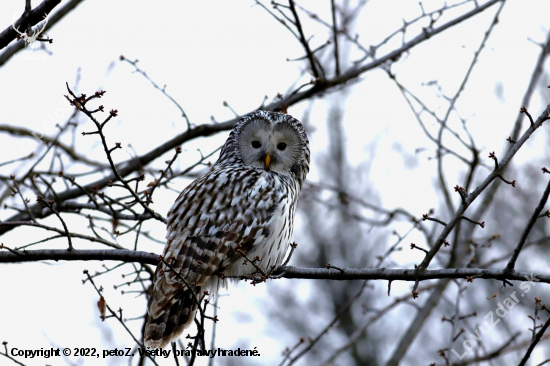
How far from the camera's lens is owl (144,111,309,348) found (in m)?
4.69

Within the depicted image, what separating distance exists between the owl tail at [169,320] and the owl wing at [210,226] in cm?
2

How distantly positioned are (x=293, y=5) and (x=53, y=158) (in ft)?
9.44

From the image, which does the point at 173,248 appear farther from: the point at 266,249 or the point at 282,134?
the point at 282,134

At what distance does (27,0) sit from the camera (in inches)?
139

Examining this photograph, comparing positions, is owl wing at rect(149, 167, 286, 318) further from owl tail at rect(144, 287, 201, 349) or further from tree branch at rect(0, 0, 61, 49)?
tree branch at rect(0, 0, 61, 49)

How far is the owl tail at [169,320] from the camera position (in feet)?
15.2

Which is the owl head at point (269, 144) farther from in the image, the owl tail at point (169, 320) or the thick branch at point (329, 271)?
the thick branch at point (329, 271)

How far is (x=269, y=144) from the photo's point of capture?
614 cm

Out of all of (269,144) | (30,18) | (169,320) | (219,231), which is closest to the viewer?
(30,18)

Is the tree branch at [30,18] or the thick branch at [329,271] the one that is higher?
the tree branch at [30,18]

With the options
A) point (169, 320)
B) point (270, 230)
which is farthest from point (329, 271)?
point (169, 320)

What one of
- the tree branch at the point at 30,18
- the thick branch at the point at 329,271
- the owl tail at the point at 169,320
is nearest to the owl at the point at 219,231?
the owl tail at the point at 169,320

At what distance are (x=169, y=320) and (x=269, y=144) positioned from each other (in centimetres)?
215

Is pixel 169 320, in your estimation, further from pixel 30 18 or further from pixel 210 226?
pixel 30 18
